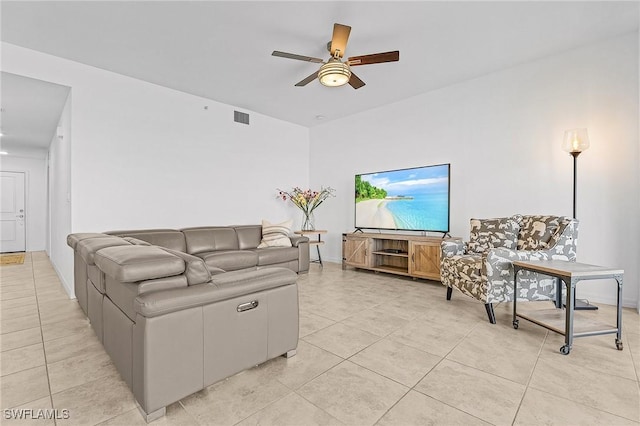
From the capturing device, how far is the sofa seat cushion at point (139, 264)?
136 cm

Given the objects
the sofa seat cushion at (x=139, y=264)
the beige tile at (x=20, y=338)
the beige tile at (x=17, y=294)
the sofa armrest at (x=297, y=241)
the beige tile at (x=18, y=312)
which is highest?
the sofa seat cushion at (x=139, y=264)

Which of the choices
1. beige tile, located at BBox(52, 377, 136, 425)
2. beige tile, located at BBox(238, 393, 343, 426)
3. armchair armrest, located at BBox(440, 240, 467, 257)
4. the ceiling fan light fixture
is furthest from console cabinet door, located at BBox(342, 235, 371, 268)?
beige tile, located at BBox(52, 377, 136, 425)

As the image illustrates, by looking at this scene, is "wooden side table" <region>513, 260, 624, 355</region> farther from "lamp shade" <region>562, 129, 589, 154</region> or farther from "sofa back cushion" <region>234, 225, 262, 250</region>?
"sofa back cushion" <region>234, 225, 262, 250</region>

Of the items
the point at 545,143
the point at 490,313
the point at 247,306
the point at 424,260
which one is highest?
the point at 545,143

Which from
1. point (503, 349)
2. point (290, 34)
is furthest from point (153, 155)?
point (503, 349)

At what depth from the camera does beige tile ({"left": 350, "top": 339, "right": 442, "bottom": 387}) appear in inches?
72.4

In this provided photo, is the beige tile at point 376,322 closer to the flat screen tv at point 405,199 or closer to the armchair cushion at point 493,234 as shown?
the armchair cushion at point 493,234

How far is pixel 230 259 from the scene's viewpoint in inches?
153

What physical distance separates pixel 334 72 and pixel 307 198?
3080 millimetres

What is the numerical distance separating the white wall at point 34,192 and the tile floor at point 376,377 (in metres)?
6.35

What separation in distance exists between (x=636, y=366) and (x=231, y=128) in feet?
17.6

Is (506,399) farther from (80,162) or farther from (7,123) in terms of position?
(7,123)

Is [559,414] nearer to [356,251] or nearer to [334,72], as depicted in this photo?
[334,72]

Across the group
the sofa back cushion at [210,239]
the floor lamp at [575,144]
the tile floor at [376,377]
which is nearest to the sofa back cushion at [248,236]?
the sofa back cushion at [210,239]
